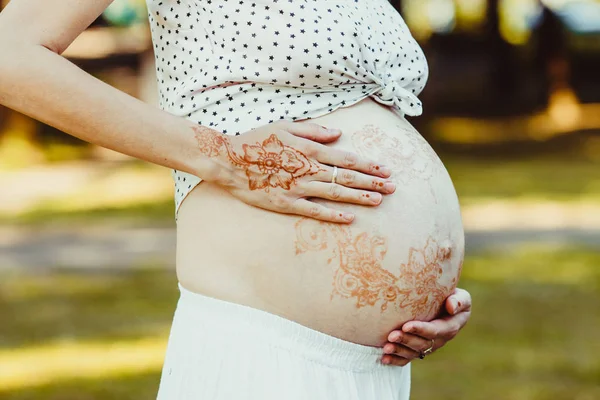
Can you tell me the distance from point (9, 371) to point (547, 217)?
5.58m

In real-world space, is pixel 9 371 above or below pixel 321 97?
above

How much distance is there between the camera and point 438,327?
210 cm

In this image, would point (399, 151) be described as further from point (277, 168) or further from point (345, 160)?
point (277, 168)

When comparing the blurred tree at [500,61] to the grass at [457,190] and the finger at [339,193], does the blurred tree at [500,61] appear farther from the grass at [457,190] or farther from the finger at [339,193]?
the finger at [339,193]

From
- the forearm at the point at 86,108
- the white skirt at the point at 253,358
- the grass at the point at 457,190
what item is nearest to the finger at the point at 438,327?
the white skirt at the point at 253,358

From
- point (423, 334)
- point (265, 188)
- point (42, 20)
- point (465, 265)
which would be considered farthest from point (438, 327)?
point (465, 265)

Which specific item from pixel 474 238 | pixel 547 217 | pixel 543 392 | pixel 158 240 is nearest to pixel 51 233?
pixel 158 240

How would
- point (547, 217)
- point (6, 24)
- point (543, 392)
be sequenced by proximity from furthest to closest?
point (547, 217) < point (543, 392) < point (6, 24)

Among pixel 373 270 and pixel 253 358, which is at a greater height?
pixel 373 270

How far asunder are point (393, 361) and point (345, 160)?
0.43 meters

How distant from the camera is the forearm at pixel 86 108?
1.78 meters

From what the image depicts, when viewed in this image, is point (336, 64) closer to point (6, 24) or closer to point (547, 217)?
point (6, 24)

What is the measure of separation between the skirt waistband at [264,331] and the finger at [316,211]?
201 millimetres

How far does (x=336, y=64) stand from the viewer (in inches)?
76.0
